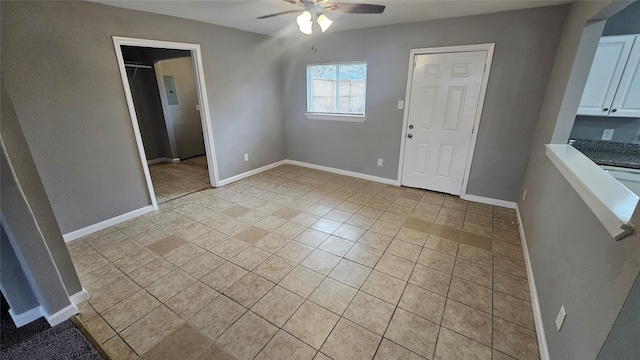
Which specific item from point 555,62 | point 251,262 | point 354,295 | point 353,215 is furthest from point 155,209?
point 555,62

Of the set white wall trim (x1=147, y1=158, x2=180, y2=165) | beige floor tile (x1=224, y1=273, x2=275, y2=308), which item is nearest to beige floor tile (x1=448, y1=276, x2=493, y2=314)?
beige floor tile (x1=224, y1=273, x2=275, y2=308)

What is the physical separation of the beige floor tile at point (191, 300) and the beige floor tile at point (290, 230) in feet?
3.08

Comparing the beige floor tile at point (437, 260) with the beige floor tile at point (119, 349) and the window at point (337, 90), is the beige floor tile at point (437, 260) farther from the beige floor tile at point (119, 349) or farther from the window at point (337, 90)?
the window at point (337, 90)

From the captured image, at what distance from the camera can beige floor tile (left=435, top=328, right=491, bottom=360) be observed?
4.99ft

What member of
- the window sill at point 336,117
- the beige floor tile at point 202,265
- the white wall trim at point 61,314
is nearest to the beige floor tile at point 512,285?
the beige floor tile at point 202,265

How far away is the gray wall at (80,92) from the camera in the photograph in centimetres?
223

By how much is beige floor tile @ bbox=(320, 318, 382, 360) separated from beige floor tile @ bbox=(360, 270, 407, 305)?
34 centimetres

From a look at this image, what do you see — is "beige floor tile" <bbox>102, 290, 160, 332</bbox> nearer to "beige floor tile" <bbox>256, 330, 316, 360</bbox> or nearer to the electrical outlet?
"beige floor tile" <bbox>256, 330, 316, 360</bbox>

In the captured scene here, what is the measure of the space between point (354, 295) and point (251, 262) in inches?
38.5

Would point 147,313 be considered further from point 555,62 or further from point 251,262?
point 555,62

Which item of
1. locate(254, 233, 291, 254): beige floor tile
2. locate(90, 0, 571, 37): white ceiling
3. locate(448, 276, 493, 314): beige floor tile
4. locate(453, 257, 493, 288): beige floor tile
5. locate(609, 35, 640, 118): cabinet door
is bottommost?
locate(448, 276, 493, 314): beige floor tile

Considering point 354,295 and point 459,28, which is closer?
point 354,295

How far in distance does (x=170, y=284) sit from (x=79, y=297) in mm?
599

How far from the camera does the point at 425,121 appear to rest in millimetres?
3625
